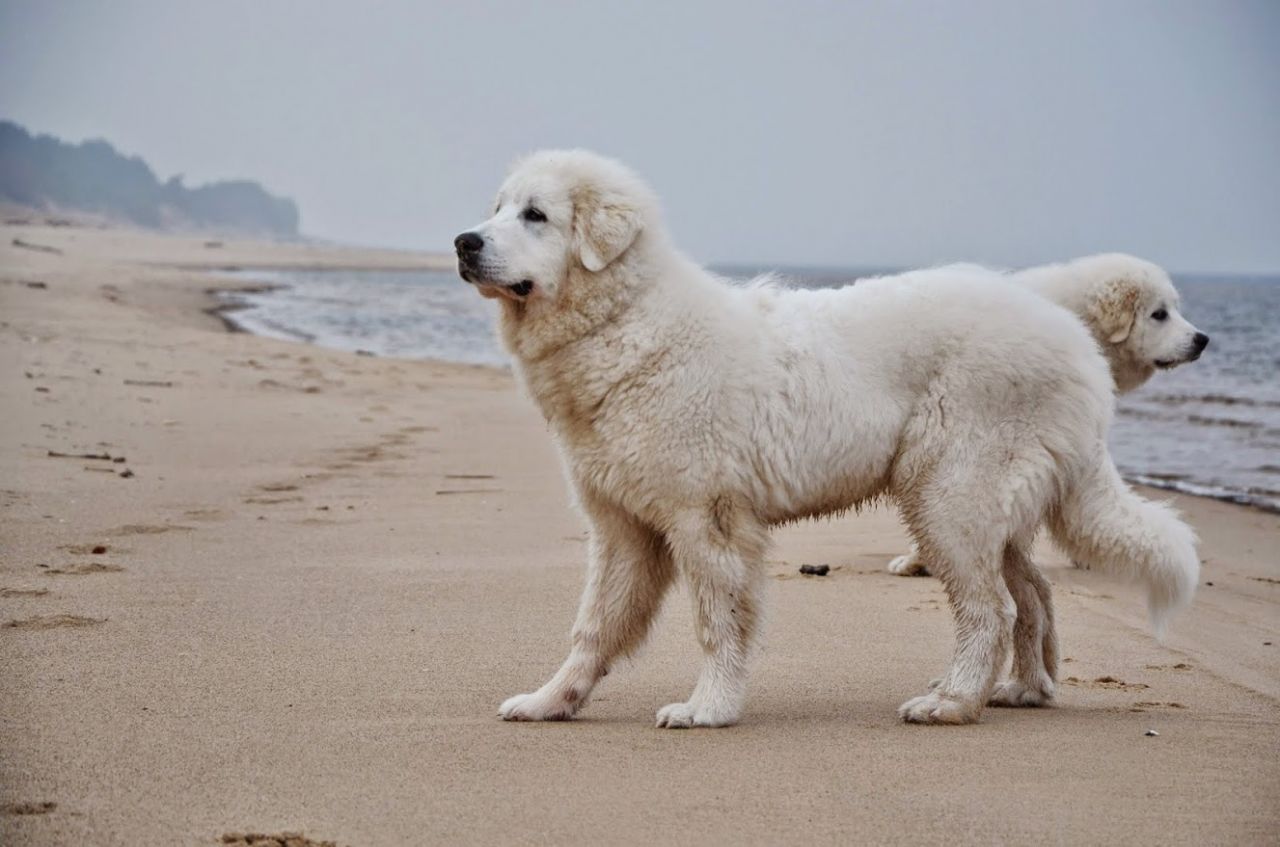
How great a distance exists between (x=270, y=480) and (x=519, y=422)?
4513mm

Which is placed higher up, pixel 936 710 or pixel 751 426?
pixel 751 426

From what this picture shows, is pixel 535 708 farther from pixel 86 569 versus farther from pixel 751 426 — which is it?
pixel 86 569

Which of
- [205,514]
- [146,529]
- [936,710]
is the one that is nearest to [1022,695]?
[936,710]

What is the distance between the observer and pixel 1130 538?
510 centimetres

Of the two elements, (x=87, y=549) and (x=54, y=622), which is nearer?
(x=54, y=622)

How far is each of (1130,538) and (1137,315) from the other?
3.72 m

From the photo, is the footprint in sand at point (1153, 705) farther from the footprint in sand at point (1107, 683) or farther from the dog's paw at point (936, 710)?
the dog's paw at point (936, 710)

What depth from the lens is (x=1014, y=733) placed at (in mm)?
4828

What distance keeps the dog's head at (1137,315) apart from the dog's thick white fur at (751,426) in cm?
331

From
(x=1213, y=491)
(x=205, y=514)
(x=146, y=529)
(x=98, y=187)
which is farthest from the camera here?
(x=98, y=187)

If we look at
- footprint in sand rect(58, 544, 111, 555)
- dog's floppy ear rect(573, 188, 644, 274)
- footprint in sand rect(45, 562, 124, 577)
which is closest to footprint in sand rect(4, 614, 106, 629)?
footprint in sand rect(45, 562, 124, 577)

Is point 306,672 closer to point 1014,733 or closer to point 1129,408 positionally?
point 1014,733

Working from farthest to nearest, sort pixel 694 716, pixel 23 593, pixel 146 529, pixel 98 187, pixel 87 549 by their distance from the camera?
pixel 98 187
pixel 146 529
pixel 87 549
pixel 23 593
pixel 694 716

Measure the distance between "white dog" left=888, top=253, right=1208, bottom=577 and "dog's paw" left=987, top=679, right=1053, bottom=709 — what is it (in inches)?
139
